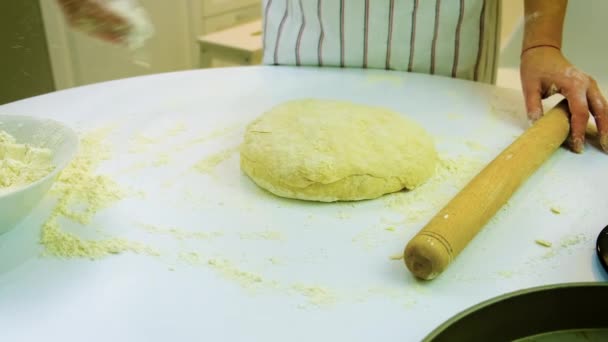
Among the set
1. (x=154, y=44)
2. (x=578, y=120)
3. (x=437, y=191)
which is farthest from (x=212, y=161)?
(x=154, y=44)

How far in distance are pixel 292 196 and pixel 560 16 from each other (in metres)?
0.73

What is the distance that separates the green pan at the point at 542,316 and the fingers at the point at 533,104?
507 millimetres

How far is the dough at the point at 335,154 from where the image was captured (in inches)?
29.0

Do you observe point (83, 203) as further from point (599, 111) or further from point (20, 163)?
point (599, 111)

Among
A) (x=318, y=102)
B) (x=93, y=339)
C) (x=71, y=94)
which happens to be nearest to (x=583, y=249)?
(x=318, y=102)

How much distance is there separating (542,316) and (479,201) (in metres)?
0.17

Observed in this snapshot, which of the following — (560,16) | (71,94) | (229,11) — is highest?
(560,16)

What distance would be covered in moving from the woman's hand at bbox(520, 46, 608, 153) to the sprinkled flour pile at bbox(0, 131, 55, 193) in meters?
0.83

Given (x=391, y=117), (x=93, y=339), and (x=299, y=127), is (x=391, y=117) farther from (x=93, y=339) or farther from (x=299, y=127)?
(x=93, y=339)

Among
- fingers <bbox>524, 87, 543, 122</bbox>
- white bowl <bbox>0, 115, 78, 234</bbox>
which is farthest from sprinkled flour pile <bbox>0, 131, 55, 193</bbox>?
fingers <bbox>524, 87, 543, 122</bbox>

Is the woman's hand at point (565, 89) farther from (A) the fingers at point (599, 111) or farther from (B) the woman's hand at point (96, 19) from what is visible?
(B) the woman's hand at point (96, 19)

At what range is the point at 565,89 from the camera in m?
0.95

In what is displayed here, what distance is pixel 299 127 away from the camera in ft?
2.68

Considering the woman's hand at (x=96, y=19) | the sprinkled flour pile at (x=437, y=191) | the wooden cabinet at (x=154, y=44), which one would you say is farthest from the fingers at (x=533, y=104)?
the wooden cabinet at (x=154, y=44)
